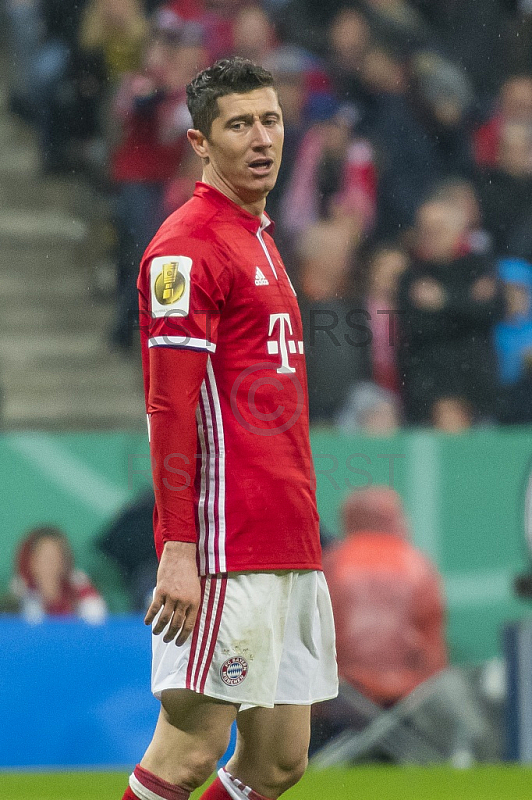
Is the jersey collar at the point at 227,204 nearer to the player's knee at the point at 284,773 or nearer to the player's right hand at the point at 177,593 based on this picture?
the player's right hand at the point at 177,593

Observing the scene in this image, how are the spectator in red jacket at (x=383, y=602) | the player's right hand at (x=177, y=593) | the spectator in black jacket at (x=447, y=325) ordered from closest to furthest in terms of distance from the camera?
1. the player's right hand at (x=177, y=593)
2. the spectator in red jacket at (x=383, y=602)
3. the spectator in black jacket at (x=447, y=325)

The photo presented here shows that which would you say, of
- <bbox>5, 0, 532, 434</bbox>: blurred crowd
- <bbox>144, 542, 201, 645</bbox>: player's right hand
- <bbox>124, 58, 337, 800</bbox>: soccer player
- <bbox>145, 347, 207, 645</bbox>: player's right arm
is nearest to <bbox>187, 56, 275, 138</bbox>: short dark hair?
<bbox>124, 58, 337, 800</bbox>: soccer player

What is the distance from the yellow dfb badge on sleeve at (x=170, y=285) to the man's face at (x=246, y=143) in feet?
0.86

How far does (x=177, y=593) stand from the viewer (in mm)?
2250

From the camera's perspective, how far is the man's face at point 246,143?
2484mm

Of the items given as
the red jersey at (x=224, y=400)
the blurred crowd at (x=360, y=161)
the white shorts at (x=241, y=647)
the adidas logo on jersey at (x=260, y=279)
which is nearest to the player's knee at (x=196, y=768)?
the white shorts at (x=241, y=647)

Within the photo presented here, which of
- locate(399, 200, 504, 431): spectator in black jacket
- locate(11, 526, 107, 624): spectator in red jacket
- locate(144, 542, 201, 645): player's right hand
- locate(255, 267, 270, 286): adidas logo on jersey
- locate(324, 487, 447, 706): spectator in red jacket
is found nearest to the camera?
locate(144, 542, 201, 645): player's right hand

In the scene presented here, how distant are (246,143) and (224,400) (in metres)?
0.51

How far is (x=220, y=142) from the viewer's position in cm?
250

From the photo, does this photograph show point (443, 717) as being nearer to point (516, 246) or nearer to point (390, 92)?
point (516, 246)

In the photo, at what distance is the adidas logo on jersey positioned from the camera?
242 centimetres

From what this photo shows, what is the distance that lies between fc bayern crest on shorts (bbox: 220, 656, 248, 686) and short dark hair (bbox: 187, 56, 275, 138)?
1.02 m

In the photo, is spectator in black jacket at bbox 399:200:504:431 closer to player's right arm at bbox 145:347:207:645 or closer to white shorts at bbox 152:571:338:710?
white shorts at bbox 152:571:338:710

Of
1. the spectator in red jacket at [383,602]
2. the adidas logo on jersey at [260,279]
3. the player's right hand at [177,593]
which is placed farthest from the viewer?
the spectator in red jacket at [383,602]
